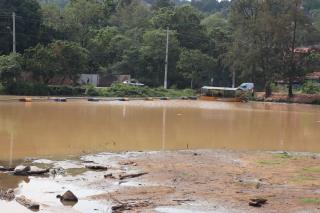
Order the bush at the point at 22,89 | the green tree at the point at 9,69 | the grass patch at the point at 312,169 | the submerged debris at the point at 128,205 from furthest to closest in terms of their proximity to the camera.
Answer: the bush at the point at 22,89
the green tree at the point at 9,69
the grass patch at the point at 312,169
the submerged debris at the point at 128,205

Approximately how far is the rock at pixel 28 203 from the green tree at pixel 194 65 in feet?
183

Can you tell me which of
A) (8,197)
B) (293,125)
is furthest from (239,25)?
(8,197)

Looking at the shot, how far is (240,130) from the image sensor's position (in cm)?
2431

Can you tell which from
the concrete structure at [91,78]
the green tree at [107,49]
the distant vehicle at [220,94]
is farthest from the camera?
the green tree at [107,49]

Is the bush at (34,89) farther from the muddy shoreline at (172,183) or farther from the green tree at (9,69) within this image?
the muddy shoreline at (172,183)

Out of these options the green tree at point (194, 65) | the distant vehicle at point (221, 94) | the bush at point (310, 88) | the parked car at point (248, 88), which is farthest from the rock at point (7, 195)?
the green tree at point (194, 65)

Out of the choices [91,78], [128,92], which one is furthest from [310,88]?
[91,78]

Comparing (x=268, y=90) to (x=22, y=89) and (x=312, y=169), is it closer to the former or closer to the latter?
(x=22, y=89)

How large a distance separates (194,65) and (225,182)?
5430 centimetres

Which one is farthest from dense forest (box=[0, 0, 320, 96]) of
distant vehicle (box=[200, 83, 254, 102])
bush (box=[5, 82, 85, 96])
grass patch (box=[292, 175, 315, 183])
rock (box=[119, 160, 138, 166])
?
grass patch (box=[292, 175, 315, 183])

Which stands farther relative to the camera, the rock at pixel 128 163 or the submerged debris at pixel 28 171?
the rock at pixel 128 163

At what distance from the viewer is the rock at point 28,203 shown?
8.42 metres

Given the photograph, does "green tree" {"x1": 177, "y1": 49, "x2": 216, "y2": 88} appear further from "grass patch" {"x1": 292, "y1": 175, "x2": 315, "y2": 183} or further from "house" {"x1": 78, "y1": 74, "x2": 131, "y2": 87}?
"grass patch" {"x1": 292, "y1": 175, "x2": 315, "y2": 183}

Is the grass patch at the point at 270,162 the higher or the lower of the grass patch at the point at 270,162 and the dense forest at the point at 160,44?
the lower
